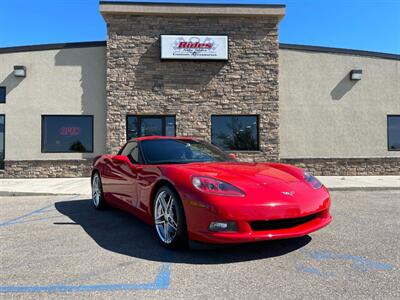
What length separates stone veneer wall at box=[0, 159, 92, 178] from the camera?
11.6m

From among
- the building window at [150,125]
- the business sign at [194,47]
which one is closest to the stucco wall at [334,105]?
the business sign at [194,47]

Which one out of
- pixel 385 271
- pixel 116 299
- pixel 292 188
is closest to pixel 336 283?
pixel 385 271

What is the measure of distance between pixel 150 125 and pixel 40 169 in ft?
14.3

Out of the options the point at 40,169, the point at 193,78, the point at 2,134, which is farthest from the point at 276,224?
the point at 2,134

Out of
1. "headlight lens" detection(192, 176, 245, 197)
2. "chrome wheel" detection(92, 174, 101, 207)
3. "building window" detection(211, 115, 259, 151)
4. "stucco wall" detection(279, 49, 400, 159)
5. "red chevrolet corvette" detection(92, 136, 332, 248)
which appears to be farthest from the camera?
"stucco wall" detection(279, 49, 400, 159)

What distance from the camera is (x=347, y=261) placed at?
3.15 meters

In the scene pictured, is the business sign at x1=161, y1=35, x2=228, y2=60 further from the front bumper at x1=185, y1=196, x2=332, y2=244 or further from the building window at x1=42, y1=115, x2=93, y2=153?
the front bumper at x1=185, y1=196, x2=332, y2=244

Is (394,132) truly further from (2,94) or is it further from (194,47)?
(2,94)

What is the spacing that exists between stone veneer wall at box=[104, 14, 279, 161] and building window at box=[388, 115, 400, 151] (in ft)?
16.2

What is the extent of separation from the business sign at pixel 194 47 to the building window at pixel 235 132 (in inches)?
93.8

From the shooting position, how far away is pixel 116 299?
241cm

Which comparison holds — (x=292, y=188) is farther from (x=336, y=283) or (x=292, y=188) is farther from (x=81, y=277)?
(x=81, y=277)

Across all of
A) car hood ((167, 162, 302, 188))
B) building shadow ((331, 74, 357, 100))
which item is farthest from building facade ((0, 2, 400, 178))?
car hood ((167, 162, 302, 188))

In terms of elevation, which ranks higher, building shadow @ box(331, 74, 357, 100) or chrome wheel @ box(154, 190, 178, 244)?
building shadow @ box(331, 74, 357, 100)
